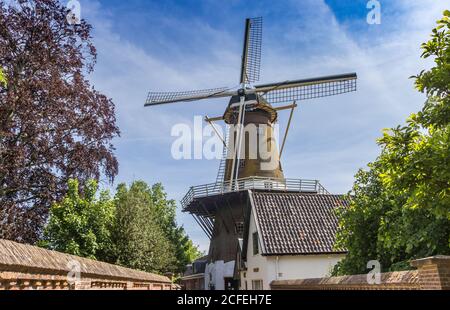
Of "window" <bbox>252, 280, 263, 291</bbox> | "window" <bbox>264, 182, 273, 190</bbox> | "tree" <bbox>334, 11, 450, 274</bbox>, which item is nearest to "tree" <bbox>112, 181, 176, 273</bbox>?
"window" <bbox>252, 280, 263, 291</bbox>

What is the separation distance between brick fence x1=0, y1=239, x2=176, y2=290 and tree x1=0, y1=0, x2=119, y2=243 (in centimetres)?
370

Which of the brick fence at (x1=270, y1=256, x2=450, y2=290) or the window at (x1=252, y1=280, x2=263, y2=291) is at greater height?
the brick fence at (x1=270, y1=256, x2=450, y2=290)

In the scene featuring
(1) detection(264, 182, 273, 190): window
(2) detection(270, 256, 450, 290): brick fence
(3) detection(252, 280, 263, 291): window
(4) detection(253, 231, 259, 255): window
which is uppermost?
(1) detection(264, 182, 273, 190): window

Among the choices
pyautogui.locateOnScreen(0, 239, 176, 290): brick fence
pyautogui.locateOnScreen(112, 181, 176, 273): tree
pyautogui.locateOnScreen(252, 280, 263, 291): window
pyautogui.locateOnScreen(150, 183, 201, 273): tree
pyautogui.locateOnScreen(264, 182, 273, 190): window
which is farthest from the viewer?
pyautogui.locateOnScreen(150, 183, 201, 273): tree

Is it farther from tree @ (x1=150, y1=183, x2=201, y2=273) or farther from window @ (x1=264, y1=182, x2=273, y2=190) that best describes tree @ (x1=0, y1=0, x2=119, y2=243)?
tree @ (x1=150, y1=183, x2=201, y2=273)

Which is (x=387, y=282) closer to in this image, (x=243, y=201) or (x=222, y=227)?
(x=243, y=201)

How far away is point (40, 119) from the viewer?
10.5m

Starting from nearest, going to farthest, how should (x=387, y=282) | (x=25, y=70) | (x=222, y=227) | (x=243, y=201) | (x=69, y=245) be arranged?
(x=387, y=282)
(x=25, y=70)
(x=69, y=245)
(x=243, y=201)
(x=222, y=227)

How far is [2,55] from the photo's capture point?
10398 millimetres

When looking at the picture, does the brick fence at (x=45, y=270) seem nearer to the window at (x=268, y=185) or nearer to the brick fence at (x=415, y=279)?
the brick fence at (x=415, y=279)

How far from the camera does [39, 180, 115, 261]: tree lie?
66.2ft

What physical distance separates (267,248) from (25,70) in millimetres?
14092

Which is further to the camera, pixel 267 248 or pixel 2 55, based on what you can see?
pixel 267 248
